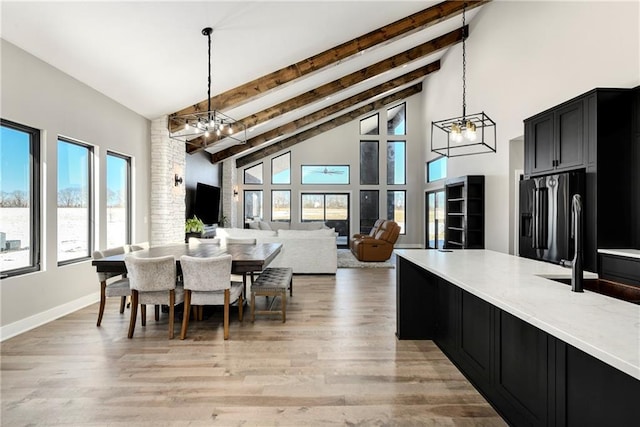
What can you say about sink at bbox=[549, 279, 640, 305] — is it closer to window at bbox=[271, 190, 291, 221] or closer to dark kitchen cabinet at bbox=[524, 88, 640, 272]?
dark kitchen cabinet at bbox=[524, 88, 640, 272]

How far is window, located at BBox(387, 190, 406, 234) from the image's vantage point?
11609 mm

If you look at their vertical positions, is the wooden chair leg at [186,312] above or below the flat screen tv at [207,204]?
below

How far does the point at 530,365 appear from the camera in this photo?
182 centimetres

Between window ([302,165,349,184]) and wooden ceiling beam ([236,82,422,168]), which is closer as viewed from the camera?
wooden ceiling beam ([236,82,422,168])

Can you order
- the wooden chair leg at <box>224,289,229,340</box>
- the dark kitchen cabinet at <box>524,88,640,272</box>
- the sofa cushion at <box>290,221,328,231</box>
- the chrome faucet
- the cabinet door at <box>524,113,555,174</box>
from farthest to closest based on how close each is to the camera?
the sofa cushion at <box>290,221,328,231</box>, the cabinet door at <box>524,113,555,174</box>, the wooden chair leg at <box>224,289,229,340</box>, the dark kitchen cabinet at <box>524,88,640,272</box>, the chrome faucet

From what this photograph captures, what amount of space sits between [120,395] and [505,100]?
6.64m

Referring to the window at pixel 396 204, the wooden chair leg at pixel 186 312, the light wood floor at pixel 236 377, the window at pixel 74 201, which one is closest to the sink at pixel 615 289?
the light wood floor at pixel 236 377

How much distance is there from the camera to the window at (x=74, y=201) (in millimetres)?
4367

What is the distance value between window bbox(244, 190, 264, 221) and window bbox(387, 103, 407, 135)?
5.04 m

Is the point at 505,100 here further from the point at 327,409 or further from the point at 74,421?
→ the point at 74,421

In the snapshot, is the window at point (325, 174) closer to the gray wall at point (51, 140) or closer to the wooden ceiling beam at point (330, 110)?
the wooden ceiling beam at point (330, 110)

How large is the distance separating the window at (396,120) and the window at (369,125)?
0.44 m


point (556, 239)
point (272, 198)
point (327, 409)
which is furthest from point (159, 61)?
point (272, 198)

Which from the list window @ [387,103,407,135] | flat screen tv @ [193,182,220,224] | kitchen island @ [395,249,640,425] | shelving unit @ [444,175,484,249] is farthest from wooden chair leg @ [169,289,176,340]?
window @ [387,103,407,135]
